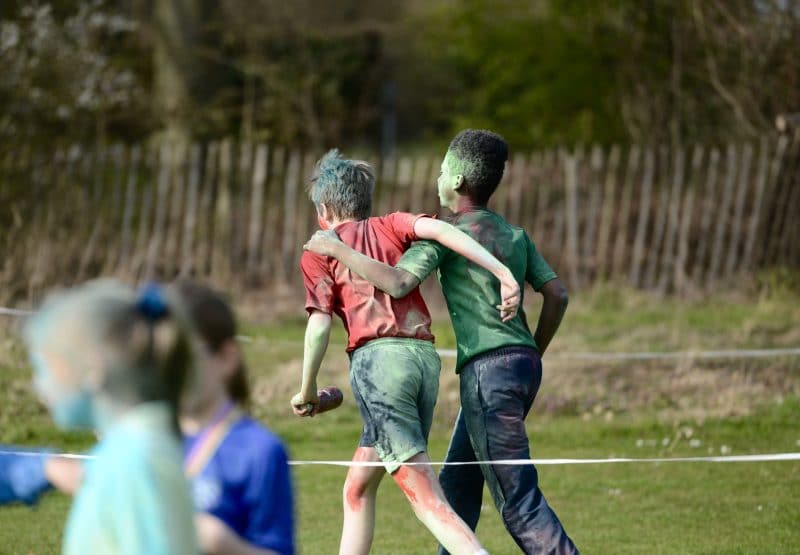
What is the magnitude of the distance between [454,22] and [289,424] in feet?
44.7

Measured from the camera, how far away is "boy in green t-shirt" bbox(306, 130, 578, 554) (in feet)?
15.9

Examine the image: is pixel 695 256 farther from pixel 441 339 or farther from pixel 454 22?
pixel 454 22

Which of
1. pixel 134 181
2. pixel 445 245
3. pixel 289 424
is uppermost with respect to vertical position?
pixel 445 245

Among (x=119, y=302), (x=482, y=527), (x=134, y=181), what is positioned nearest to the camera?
(x=119, y=302)

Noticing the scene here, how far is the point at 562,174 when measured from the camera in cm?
1631

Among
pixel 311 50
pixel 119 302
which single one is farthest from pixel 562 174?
pixel 119 302

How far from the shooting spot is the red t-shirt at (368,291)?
5.02 metres

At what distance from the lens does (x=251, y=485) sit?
3057mm

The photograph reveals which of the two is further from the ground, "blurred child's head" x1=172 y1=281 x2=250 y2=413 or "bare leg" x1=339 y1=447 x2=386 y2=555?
"blurred child's head" x1=172 y1=281 x2=250 y2=413

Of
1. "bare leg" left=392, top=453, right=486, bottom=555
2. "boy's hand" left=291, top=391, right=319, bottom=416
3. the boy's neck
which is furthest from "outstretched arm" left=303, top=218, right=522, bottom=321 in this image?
"bare leg" left=392, top=453, right=486, bottom=555

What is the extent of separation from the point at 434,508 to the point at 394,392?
1.46 ft

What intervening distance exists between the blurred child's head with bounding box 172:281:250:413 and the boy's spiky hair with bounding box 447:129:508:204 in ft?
7.25

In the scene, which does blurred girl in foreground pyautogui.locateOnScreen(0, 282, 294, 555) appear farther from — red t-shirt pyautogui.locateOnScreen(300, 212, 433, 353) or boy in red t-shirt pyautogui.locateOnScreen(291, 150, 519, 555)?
red t-shirt pyautogui.locateOnScreen(300, 212, 433, 353)

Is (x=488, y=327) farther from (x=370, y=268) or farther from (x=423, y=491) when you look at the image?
(x=423, y=491)
